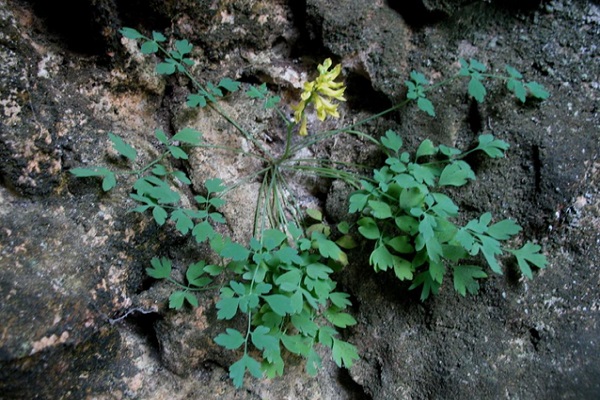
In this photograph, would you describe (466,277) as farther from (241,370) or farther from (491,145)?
(241,370)

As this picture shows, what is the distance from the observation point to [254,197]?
1.79 m

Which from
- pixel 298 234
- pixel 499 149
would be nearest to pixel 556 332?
pixel 499 149

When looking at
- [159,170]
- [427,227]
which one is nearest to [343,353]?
[427,227]

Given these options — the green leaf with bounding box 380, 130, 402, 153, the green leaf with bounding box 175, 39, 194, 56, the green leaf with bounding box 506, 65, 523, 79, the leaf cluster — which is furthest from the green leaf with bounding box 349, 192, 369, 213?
the green leaf with bounding box 175, 39, 194, 56

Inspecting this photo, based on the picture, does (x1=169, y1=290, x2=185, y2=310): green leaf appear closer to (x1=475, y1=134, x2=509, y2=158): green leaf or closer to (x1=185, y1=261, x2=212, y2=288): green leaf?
(x1=185, y1=261, x2=212, y2=288): green leaf

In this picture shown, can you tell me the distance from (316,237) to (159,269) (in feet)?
1.69

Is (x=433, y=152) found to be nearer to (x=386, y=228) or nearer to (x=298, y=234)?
(x=386, y=228)

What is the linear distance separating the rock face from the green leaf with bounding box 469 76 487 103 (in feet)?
0.39

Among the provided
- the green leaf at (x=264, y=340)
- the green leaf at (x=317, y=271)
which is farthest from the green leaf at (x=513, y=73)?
the green leaf at (x=264, y=340)

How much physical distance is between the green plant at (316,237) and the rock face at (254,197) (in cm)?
8

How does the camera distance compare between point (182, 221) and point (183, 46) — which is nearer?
point (182, 221)

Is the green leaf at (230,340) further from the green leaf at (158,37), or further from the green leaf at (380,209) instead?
the green leaf at (158,37)

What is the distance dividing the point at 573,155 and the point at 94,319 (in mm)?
1615

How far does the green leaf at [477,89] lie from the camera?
1564 mm
